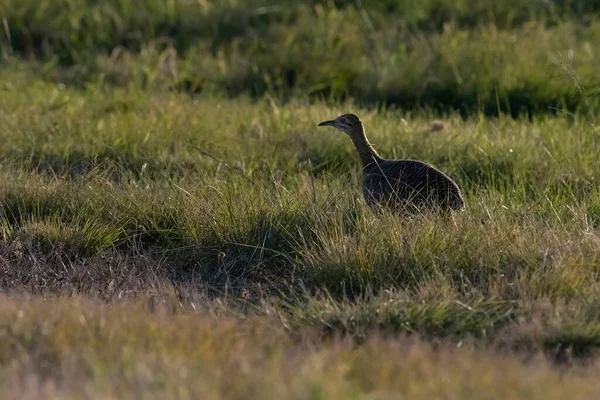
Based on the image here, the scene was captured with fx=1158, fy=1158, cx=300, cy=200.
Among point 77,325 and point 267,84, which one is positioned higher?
point 77,325

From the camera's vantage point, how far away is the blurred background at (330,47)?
10.9 metres

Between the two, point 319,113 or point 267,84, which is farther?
point 267,84

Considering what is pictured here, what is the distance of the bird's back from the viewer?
6.87m

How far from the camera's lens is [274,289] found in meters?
6.21

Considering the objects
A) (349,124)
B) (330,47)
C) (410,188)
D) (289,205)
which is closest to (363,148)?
(349,124)

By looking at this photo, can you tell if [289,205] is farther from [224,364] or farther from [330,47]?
[330,47]

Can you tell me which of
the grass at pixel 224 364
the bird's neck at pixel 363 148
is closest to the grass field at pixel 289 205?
the grass at pixel 224 364

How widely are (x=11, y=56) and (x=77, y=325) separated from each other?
7.63 m

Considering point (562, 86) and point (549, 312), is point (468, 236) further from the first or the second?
point (562, 86)

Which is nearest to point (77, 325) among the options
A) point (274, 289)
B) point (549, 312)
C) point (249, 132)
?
point (274, 289)

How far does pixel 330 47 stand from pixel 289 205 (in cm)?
520

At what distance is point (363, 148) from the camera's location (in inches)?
317

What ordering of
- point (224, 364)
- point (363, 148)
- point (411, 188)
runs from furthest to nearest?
point (363, 148) < point (411, 188) < point (224, 364)

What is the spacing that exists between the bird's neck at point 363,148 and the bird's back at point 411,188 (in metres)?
0.50
